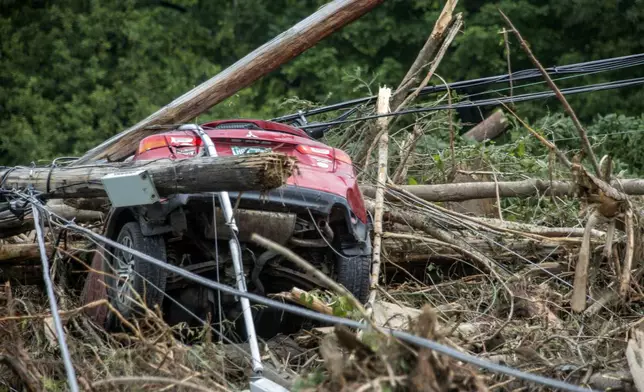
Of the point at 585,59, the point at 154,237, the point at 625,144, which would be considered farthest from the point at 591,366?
the point at 585,59

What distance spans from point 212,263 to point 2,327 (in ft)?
4.92

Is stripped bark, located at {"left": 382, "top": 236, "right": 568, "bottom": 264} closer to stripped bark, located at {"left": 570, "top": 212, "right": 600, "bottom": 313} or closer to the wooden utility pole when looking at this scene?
the wooden utility pole

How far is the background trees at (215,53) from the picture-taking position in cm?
2255

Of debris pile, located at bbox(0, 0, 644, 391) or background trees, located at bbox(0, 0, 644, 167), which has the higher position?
debris pile, located at bbox(0, 0, 644, 391)

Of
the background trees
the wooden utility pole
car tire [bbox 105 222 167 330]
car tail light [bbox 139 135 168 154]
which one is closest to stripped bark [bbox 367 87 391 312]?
the wooden utility pole

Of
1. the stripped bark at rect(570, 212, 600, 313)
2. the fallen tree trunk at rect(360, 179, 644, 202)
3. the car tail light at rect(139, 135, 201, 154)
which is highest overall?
the car tail light at rect(139, 135, 201, 154)

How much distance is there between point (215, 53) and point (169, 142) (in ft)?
64.7

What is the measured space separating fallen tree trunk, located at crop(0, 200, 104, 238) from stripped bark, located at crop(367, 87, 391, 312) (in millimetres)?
2622

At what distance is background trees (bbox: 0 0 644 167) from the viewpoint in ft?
74.0

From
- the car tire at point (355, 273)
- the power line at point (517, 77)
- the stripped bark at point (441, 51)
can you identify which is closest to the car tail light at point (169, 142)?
the car tire at point (355, 273)

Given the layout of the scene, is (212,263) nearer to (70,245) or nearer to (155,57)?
(70,245)

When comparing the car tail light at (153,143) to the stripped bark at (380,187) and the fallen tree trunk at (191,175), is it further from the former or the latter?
the stripped bark at (380,187)

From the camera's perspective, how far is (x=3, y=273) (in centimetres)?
1025

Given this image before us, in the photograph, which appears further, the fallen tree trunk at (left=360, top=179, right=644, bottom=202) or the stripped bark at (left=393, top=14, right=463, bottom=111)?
the stripped bark at (left=393, top=14, right=463, bottom=111)
